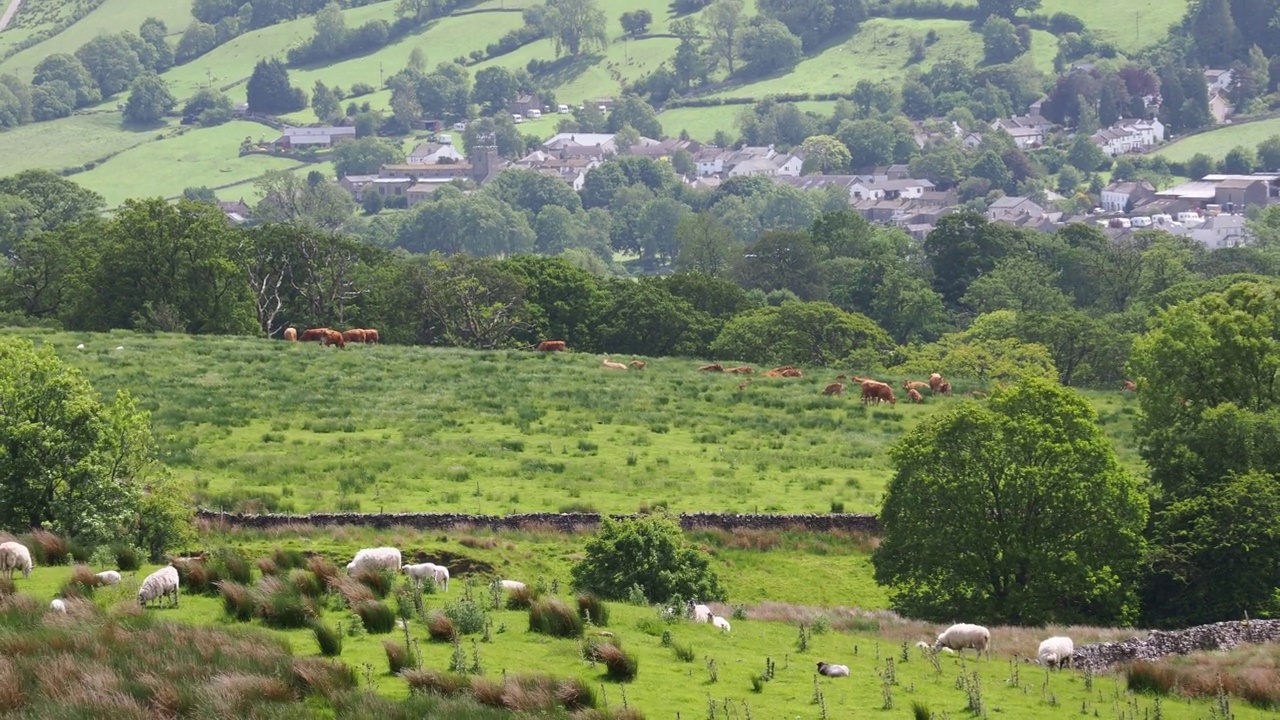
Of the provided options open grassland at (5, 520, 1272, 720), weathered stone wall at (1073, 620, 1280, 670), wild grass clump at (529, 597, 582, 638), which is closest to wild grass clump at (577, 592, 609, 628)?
open grassland at (5, 520, 1272, 720)

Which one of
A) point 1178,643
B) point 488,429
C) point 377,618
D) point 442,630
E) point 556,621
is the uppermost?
point 377,618

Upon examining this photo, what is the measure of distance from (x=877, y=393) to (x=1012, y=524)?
27.3 meters

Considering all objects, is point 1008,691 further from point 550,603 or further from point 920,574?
point 920,574

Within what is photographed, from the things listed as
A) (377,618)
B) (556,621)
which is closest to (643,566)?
(556,621)

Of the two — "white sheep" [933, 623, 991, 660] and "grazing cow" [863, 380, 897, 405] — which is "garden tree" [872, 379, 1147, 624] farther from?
"grazing cow" [863, 380, 897, 405]

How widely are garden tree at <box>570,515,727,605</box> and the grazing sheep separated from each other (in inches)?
358

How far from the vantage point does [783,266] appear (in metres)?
148

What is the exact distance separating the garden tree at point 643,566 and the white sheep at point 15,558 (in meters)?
11.7

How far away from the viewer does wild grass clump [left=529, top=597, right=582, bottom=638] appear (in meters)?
28.9

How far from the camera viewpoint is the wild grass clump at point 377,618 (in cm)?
2825

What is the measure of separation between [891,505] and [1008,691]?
1337 centimetres

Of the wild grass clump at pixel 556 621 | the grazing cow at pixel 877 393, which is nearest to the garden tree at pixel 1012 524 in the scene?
the wild grass clump at pixel 556 621

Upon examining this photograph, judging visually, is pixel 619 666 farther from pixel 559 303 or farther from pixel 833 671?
pixel 559 303

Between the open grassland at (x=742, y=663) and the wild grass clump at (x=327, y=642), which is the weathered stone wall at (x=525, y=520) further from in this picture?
the wild grass clump at (x=327, y=642)
